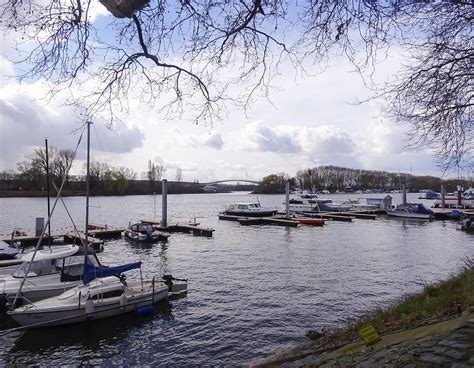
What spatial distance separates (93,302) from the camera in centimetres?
1703

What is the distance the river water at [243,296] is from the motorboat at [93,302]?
40 cm

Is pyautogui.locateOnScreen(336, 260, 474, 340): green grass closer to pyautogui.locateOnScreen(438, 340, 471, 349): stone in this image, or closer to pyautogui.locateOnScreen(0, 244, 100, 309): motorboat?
pyautogui.locateOnScreen(438, 340, 471, 349): stone

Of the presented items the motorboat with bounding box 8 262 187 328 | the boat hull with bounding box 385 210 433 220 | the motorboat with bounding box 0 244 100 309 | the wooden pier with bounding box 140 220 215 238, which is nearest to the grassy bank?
the motorboat with bounding box 8 262 187 328

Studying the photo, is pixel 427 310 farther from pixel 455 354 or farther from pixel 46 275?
pixel 46 275

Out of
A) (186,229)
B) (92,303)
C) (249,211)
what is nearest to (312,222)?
(249,211)

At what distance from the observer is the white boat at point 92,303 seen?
16219 millimetres

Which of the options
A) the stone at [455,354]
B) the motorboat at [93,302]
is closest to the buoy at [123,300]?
the motorboat at [93,302]

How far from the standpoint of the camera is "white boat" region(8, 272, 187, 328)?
1622 centimetres

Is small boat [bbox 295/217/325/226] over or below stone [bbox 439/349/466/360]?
below

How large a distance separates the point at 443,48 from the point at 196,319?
1371cm

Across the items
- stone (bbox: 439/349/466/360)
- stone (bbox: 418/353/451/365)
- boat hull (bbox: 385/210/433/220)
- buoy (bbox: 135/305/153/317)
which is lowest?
buoy (bbox: 135/305/153/317)

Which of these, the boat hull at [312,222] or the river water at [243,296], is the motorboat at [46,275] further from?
the boat hull at [312,222]

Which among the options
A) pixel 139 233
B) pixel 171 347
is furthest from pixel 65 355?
pixel 139 233

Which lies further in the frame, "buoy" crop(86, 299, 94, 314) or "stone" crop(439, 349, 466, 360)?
"buoy" crop(86, 299, 94, 314)
